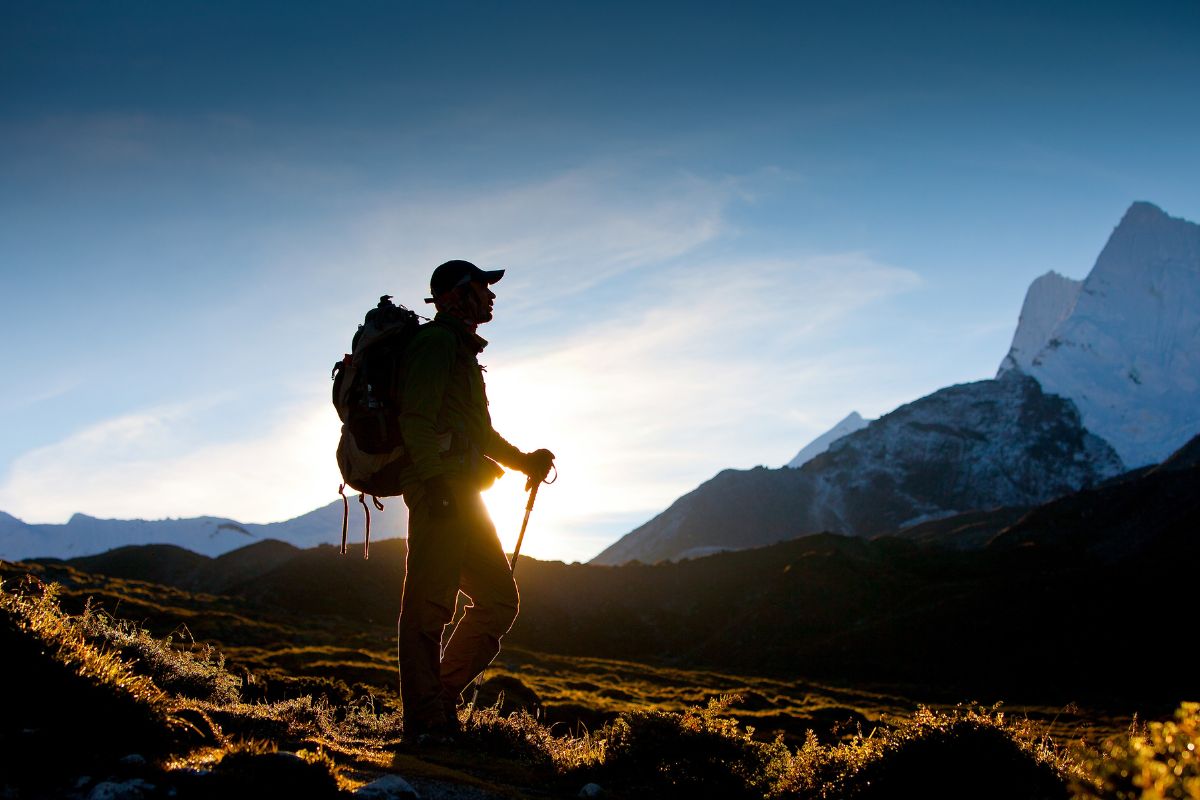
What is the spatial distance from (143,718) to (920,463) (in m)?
214

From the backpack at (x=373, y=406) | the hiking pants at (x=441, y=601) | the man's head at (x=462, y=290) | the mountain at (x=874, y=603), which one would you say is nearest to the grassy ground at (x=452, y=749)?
the hiking pants at (x=441, y=601)

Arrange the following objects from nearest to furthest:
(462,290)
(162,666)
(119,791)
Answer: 1. (119,791)
2. (462,290)
3. (162,666)

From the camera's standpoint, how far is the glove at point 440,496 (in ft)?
16.4

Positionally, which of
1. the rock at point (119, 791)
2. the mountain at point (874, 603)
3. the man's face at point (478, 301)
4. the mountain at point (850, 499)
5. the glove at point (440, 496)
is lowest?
the mountain at point (874, 603)

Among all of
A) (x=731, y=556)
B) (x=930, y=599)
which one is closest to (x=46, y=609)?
(x=930, y=599)

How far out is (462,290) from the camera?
5.71 meters

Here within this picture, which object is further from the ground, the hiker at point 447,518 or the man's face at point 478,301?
the man's face at point 478,301

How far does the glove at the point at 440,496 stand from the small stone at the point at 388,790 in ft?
6.21

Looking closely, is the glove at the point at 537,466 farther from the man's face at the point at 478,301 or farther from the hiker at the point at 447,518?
the man's face at the point at 478,301

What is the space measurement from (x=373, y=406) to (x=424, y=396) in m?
0.37

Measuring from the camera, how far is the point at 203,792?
2.61m

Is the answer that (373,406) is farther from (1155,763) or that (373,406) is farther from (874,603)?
(874,603)

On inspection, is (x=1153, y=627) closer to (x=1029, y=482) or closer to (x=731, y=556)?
(x=731, y=556)

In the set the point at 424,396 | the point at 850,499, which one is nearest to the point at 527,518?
the point at 424,396
